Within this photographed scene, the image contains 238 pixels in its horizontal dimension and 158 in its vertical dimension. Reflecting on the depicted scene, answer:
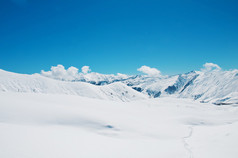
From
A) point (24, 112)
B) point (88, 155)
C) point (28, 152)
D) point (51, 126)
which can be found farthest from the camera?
point (24, 112)

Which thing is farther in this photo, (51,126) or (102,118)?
(102,118)

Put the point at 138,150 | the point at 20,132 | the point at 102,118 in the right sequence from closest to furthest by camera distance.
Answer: the point at 20,132
the point at 138,150
the point at 102,118

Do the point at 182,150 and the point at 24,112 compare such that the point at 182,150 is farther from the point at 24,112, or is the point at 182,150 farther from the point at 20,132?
the point at 24,112

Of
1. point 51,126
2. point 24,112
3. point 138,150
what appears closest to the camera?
point 138,150

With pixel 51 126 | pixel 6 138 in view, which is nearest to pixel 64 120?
pixel 51 126

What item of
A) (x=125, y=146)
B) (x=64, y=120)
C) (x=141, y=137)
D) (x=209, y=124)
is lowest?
(x=125, y=146)

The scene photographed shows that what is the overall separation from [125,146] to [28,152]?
640 centimetres

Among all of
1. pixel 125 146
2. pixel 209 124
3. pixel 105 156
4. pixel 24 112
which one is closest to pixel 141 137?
pixel 125 146

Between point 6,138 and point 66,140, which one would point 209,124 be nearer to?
point 66,140

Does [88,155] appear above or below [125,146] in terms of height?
below

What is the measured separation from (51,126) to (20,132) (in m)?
3.25

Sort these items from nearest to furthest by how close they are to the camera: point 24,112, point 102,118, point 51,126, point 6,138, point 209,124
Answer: point 6,138 < point 51,126 < point 24,112 < point 102,118 < point 209,124

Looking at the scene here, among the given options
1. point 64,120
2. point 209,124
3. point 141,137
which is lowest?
point 141,137

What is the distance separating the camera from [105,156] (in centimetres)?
879
